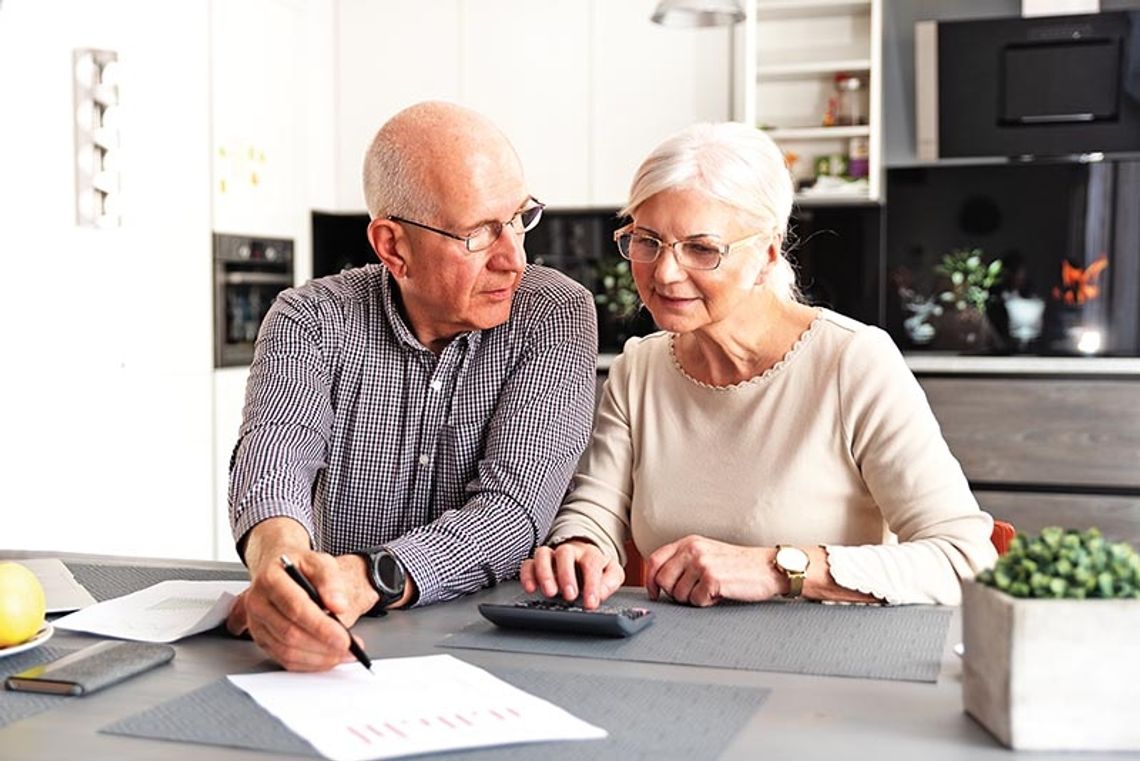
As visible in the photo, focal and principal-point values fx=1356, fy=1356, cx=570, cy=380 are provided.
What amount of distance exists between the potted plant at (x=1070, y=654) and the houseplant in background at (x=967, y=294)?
3.99 meters

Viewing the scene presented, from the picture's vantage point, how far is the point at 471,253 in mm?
1958

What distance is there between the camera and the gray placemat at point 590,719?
3.53 feet

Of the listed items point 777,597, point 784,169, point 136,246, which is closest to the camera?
point 777,597

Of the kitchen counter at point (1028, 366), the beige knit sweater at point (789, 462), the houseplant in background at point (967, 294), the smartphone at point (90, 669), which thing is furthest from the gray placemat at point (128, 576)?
the houseplant in background at point (967, 294)

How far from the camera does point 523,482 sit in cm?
185

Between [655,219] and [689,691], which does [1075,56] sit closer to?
[655,219]

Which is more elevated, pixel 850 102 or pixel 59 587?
pixel 850 102

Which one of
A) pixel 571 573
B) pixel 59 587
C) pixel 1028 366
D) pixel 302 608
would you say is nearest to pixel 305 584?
pixel 302 608

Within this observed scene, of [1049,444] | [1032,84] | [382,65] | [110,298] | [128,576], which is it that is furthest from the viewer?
[382,65]

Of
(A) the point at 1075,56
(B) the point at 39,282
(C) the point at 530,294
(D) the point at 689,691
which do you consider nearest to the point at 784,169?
(C) the point at 530,294

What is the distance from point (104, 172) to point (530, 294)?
2231 millimetres

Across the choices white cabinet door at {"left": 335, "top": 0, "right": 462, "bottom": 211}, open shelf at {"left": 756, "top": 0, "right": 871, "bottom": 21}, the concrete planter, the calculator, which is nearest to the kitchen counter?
open shelf at {"left": 756, "top": 0, "right": 871, "bottom": 21}

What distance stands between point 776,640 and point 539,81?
3812mm

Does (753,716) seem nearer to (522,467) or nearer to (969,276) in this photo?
(522,467)
